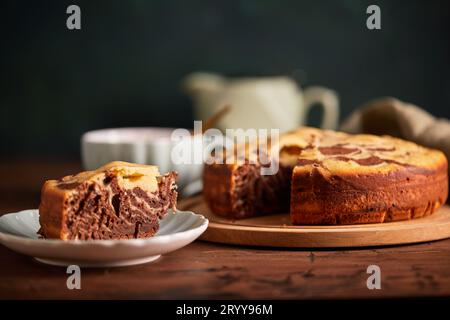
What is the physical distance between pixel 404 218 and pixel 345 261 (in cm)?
41

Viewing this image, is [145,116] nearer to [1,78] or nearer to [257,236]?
[1,78]

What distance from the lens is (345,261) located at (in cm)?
183

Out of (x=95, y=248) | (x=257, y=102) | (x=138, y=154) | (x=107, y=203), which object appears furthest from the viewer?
(x=257, y=102)

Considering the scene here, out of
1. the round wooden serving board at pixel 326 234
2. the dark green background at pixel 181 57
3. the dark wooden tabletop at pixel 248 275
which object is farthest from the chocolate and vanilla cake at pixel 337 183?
the dark green background at pixel 181 57

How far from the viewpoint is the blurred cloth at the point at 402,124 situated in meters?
2.69

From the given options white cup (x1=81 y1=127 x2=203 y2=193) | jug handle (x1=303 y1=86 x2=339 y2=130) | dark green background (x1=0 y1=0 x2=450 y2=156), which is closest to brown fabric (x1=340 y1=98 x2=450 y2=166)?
jug handle (x1=303 y1=86 x2=339 y2=130)

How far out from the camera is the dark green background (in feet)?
13.3

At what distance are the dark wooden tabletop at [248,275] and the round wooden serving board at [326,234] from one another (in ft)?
0.08

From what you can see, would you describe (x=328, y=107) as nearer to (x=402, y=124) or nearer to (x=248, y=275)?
(x=402, y=124)

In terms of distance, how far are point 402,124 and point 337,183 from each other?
85cm

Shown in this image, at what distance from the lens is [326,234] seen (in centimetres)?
196

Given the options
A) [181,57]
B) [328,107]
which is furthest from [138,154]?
[181,57]
